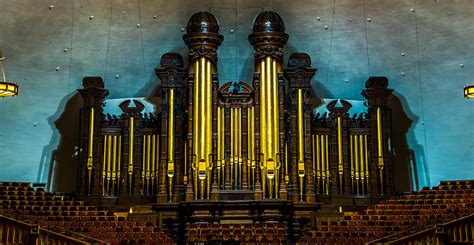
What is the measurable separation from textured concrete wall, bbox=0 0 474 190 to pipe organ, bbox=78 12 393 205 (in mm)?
1066

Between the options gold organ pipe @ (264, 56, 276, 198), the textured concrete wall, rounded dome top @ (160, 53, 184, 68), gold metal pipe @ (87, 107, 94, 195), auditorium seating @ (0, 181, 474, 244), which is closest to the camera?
auditorium seating @ (0, 181, 474, 244)

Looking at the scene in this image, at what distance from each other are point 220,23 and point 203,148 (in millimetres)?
3626

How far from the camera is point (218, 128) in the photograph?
1722 cm

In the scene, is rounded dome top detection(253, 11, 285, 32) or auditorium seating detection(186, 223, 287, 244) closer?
auditorium seating detection(186, 223, 287, 244)

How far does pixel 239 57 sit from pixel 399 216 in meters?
6.22

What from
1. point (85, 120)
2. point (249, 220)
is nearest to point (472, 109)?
point (249, 220)

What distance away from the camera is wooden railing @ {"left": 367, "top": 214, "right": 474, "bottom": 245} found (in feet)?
42.5

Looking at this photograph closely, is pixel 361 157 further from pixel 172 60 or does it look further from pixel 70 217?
pixel 70 217

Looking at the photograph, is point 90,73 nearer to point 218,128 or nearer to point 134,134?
point 134,134

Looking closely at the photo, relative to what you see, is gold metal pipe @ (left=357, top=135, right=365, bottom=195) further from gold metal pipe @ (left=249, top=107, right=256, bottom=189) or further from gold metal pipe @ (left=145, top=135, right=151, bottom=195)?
gold metal pipe @ (left=145, top=135, right=151, bottom=195)

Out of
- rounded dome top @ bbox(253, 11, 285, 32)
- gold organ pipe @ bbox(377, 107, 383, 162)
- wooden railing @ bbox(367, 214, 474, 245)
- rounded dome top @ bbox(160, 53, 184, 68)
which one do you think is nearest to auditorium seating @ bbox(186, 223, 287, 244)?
wooden railing @ bbox(367, 214, 474, 245)

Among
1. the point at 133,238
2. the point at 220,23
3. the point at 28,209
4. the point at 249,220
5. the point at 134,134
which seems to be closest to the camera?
the point at 133,238

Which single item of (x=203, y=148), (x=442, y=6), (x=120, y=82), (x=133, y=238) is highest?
(x=442, y=6)

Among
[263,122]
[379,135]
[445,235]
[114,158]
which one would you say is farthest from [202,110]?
[445,235]
